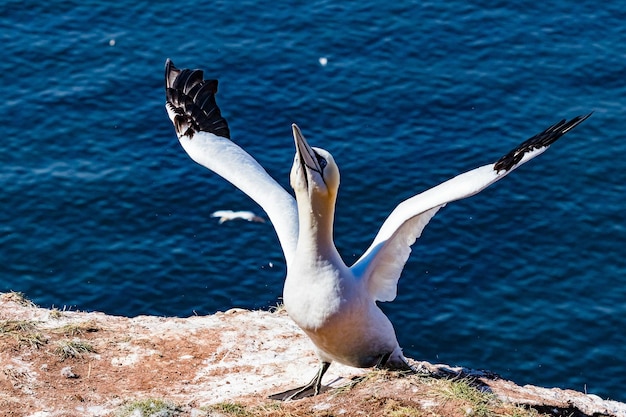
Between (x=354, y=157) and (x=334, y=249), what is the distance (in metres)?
18.4

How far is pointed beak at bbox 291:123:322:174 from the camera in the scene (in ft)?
38.0

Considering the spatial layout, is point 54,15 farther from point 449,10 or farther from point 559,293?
point 559,293

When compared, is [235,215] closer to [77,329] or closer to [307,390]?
[77,329]

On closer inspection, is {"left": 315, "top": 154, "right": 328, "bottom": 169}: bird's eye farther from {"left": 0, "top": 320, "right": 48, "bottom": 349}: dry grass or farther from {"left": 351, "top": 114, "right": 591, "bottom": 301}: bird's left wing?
{"left": 0, "top": 320, "right": 48, "bottom": 349}: dry grass

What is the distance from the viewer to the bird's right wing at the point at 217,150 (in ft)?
48.6

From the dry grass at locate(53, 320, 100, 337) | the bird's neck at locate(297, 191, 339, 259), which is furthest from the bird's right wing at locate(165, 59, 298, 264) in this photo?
the dry grass at locate(53, 320, 100, 337)

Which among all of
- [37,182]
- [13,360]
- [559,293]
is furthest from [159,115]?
[13,360]

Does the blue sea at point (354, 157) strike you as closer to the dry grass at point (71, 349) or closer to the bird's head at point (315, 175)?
the dry grass at point (71, 349)

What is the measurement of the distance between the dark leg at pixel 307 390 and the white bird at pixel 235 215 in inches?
596

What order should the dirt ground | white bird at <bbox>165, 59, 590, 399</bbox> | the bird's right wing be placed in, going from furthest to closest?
1. the bird's right wing
2. the dirt ground
3. white bird at <bbox>165, 59, 590, 399</bbox>

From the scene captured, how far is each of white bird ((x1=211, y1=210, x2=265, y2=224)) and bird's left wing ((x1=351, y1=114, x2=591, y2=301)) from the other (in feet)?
50.1

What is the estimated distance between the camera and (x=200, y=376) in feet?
49.5

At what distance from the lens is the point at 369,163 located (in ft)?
102

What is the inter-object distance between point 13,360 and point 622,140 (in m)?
22.1
